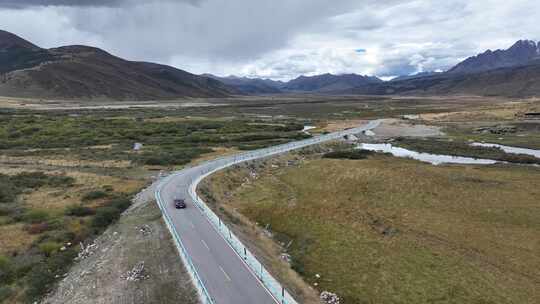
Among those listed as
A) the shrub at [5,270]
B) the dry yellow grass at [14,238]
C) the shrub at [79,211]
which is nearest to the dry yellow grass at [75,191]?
the shrub at [79,211]

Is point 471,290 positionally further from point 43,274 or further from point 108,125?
point 108,125

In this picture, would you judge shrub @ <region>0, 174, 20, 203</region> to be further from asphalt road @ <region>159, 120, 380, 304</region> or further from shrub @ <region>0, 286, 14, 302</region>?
shrub @ <region>0, 286, 14, 302</region>

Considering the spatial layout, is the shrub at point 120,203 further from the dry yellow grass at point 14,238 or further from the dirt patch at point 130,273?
the dry yellow grass at point 14,238

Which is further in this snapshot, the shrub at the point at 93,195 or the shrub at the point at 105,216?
the shrub at the point at 93,195

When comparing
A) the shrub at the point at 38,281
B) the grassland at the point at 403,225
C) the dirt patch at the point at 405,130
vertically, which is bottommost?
the dirt patch at the point at 405,130

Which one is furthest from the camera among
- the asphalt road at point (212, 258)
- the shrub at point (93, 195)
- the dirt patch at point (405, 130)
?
the dirt patch at point (405, 130)

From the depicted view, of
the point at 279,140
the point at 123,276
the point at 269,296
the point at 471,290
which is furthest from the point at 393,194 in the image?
the point at 279,140

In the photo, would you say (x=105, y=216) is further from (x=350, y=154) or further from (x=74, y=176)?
(x=350, y=154)
